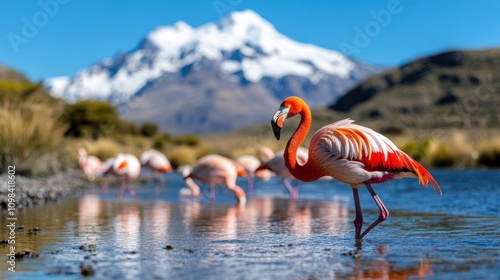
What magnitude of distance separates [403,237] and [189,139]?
134 ft

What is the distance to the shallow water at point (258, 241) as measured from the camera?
545cm

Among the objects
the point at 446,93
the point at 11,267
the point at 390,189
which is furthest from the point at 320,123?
the point at 11,267

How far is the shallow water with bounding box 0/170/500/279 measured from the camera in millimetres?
5445

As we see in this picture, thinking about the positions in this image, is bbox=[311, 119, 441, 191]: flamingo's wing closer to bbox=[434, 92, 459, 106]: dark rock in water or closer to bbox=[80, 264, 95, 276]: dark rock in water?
bbox=[80, 264, 95, 276]: dark rock in water

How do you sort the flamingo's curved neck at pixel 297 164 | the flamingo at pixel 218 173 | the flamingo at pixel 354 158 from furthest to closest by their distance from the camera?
1. the flamingo at pixel 218 173
2. the flamingo's curved neck at pixel 297 164
3. the flamingo at pixel 354 158

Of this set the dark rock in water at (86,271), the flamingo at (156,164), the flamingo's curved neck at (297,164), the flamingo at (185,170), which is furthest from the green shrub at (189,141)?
the dark rock in water at (86,271)

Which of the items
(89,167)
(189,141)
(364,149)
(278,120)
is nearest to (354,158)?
(364,149)

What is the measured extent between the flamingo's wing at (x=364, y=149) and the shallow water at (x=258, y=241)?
78 cm

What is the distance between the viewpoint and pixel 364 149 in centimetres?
707

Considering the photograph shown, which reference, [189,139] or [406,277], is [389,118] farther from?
[406,277]

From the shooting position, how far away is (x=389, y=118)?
74.6m

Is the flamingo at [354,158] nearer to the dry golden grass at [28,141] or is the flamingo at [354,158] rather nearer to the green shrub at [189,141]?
the dry golden grass at [28,141]

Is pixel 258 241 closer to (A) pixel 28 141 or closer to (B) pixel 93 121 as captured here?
(A) pixel 28 141

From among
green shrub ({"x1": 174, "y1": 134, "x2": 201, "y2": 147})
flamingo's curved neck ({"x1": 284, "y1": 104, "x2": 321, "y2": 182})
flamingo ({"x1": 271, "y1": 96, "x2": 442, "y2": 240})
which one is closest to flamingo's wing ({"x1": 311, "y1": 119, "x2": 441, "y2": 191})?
flamingo ({"x1": 271, "y1": 96, "x2": 442, "y2": 240})
